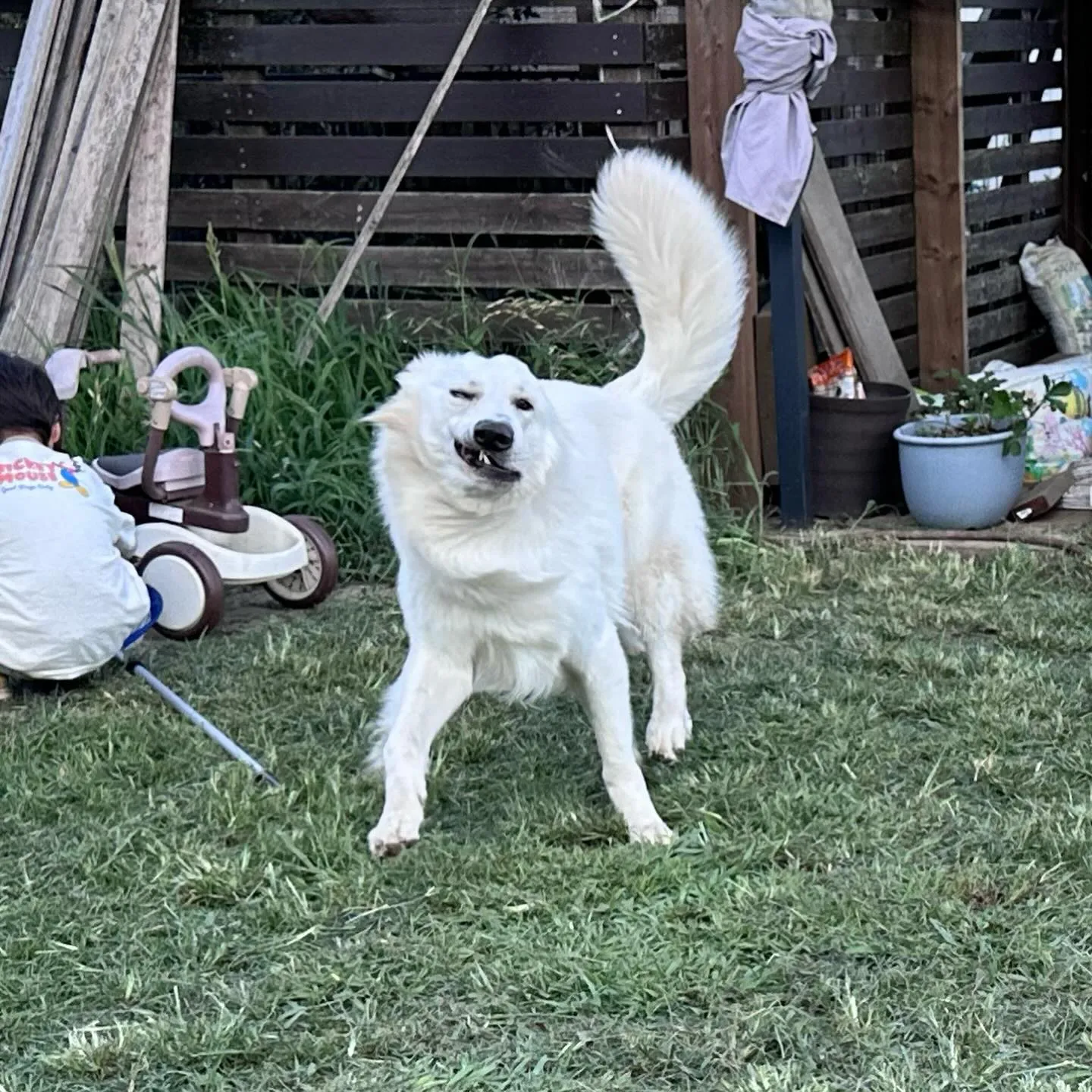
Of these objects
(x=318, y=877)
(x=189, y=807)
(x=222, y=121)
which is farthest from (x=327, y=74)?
(x=318, y=877)

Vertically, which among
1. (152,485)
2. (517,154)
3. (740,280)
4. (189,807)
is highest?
(517,154)

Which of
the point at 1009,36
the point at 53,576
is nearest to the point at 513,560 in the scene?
the point at 53,576

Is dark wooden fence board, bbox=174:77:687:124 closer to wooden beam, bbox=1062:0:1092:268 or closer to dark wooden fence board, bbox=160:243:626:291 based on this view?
dark wooden fence board, bbox=160:243:626:291

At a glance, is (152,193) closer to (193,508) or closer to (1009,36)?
(193,508)

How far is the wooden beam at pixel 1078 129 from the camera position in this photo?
8461 millimetres

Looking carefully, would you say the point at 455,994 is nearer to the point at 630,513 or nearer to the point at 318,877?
the point at 318,877

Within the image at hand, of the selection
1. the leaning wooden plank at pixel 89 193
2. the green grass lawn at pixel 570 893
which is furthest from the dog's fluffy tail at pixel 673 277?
the leaning wooden plank at pixel 89 193

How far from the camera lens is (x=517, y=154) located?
18.7ft

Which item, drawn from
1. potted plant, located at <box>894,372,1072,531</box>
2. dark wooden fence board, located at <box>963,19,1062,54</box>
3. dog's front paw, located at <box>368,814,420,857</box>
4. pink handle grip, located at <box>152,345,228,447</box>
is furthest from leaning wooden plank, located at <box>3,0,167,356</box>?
dark wooden fence board, located at <box>963,19,1062,54</box>

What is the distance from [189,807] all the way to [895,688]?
1661 mm

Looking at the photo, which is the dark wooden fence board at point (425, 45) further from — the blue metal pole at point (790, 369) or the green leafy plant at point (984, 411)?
the green leafy plant at point (984, 411)

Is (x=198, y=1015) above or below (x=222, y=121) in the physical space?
below

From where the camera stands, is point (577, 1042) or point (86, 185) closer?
point (577, 1042)

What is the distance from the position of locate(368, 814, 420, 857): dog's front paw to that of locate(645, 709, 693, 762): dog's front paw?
0.69 metres
